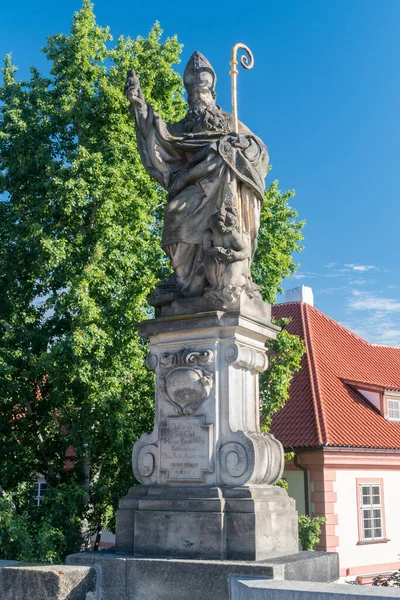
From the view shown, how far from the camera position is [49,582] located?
524 cm

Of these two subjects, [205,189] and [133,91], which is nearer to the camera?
[205,189]

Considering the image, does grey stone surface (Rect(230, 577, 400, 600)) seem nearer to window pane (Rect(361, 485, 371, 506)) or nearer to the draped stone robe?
the draped stone robe

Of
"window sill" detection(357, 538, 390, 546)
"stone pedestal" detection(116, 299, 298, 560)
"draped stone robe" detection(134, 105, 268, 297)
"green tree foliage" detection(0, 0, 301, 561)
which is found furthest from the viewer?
"window sill" detection(357, 538, 390, 546)

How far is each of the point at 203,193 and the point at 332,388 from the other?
51.5 feet

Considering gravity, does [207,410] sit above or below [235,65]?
below

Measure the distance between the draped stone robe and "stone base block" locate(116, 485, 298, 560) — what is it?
1.77 meters

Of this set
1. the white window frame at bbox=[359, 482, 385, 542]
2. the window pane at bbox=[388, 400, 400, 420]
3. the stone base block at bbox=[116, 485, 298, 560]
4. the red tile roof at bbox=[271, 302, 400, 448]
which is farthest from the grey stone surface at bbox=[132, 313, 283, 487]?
the window pane at bbox=[388, 400, 400, 420]

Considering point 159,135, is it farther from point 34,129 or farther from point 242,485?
point 34,129

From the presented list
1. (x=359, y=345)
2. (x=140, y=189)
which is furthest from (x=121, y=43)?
(x=359, y=345)

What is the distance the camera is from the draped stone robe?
6316 millimetres

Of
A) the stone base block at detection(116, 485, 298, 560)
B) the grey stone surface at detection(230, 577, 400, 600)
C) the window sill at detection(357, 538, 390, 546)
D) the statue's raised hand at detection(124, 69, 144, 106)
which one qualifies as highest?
the statue's raised hand at detection(124, 69, 144, 106)

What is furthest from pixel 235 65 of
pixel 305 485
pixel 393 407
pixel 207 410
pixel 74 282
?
pixel 393 407

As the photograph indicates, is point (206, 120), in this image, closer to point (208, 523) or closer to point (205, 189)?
point (205, 189)

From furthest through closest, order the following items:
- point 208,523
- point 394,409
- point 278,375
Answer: point 394,409 → point 278,375 → point 208,523
